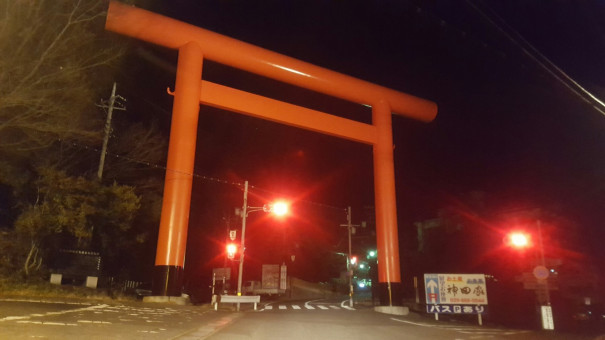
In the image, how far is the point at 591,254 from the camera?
18.8m

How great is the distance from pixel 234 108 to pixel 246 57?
2273mm

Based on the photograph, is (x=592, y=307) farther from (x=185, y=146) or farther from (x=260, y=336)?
(x=185, y=146)

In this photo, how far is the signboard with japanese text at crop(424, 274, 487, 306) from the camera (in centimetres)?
1538

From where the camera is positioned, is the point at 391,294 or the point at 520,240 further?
the point at 391,294

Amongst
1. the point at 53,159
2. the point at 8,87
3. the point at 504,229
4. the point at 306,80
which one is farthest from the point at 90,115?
the point at 504,229

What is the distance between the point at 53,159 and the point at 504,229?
2386 cm

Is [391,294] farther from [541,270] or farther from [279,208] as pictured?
[541,270]

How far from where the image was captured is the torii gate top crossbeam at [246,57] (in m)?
15.3

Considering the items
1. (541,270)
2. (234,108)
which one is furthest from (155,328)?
(541,270)

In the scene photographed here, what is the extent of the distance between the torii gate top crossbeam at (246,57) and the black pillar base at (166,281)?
28.7 feet

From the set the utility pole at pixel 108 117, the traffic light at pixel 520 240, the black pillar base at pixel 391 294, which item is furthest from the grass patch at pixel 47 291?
the traffic light at pixel 520 240

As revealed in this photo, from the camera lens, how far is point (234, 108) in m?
16.8

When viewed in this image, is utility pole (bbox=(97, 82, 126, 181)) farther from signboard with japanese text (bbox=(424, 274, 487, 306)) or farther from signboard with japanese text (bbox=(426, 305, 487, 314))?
signboard with japanese text (bbox=(426, 305, 487, 314))

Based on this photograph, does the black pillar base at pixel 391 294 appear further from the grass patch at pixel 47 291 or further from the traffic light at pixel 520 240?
the grass patch at pixel 47 291
